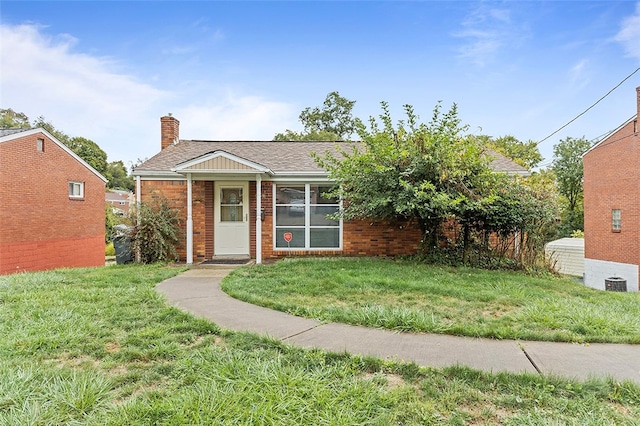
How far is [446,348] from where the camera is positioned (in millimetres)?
3391

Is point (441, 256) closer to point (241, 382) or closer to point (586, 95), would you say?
point (241, 382)

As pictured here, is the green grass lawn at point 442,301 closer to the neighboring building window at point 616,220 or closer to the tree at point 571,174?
the neighboring building window at point 616,220

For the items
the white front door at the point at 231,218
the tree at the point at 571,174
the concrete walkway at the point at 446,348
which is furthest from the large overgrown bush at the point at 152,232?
the tree at the point at 571,174

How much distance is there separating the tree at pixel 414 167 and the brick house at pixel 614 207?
12.5 meters

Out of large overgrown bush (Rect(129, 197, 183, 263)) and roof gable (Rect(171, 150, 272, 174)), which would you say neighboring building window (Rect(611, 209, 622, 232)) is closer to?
roof gable (Rect(171, 150, 272, 174))

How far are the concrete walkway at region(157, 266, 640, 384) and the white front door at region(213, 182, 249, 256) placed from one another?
585cm

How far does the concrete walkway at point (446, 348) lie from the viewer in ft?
9.76

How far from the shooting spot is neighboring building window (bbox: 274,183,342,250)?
10.2 m

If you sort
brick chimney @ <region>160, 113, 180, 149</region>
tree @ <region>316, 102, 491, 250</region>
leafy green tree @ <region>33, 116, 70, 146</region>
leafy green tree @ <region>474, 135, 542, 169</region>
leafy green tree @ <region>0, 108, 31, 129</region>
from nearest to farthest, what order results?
1. tree @ <region>316, 102, 491, 250</region>
2. brick chimney @ <region>160, 113, 180, 149</region>
3. leafy green tree @ <region>474, 135, 542, 169</region>
4. leafy green tree @ <region>0, 108, 31, 129</region>
5. leafy green tree @ <region>33, 116, 70, 146</region>

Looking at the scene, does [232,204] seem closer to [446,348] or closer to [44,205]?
[446,348]

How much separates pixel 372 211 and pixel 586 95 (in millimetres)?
12586

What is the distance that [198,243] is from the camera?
10.1 m

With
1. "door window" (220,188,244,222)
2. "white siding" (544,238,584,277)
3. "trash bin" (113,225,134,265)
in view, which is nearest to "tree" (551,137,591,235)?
"white siding" (544,238,584,277)

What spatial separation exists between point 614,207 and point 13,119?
57171mm
